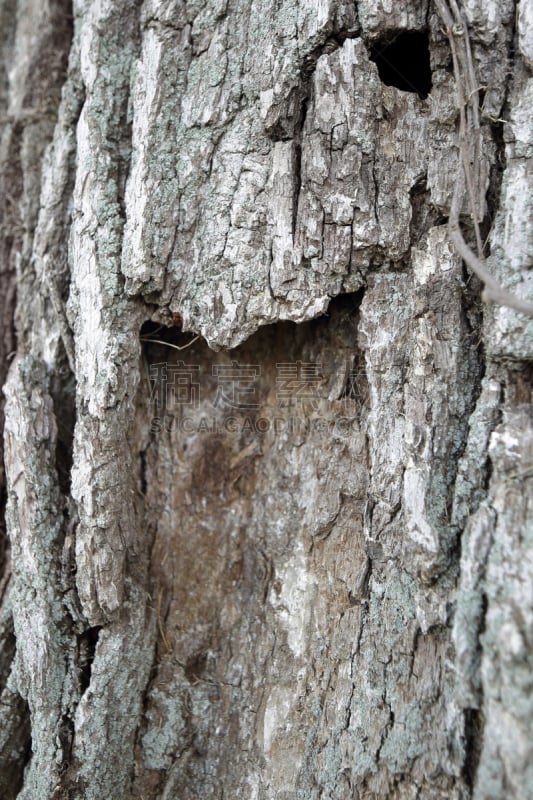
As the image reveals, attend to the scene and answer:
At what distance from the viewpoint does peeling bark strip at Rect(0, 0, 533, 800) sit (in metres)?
1.60

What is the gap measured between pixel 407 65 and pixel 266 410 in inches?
48.0

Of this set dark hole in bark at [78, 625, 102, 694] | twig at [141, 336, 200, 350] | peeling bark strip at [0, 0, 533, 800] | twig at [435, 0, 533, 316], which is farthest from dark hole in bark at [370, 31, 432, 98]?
dark hole in bark at [78, 625, 102, 694]

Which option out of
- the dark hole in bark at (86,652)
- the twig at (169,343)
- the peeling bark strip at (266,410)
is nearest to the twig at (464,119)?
the peeling bark strip at (266,410)

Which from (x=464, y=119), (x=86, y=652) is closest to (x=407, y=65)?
(x=464, y=119)

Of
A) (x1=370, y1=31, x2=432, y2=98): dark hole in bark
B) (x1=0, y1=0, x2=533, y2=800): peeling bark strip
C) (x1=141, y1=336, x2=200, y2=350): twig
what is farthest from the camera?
(x1=141, y1=336, x2=200, y2=350): twig

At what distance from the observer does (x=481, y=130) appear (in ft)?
5.51

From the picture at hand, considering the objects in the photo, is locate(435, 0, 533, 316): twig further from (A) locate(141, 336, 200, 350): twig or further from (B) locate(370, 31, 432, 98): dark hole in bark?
(A) locate(141, 336, 200, 350): twig

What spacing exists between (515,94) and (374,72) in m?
0.40

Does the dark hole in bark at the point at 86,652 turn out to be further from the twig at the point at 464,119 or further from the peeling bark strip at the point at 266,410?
the twig at the point at 464,119

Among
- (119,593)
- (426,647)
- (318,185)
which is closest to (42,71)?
(318,185)

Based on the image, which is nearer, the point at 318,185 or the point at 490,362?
the point at 490,362

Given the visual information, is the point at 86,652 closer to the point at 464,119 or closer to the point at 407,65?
the point at 464,119

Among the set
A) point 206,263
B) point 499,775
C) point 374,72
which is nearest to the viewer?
point 499,775

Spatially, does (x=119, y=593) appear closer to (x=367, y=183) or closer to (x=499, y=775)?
(x=499, y=775)
